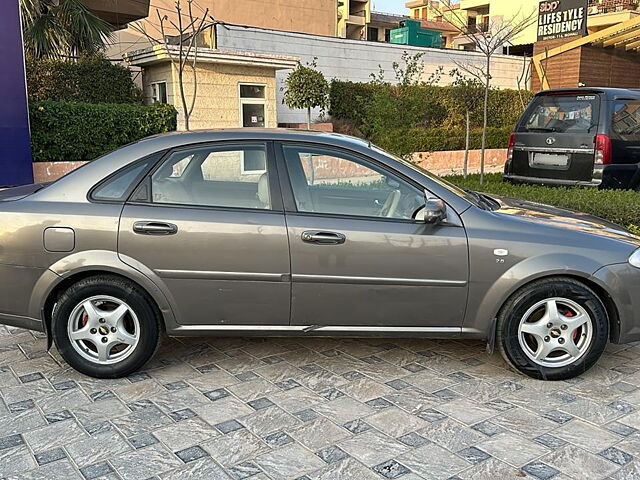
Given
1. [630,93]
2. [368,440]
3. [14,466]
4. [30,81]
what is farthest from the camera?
[30,81]

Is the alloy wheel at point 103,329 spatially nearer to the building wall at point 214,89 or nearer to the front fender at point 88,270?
the front fender at point 88,270

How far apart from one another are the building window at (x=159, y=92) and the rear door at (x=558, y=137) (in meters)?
8.30

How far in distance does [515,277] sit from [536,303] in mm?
232

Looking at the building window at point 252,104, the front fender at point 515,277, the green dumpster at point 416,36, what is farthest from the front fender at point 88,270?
the green dumpster at point 416,36

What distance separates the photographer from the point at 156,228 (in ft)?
12.1

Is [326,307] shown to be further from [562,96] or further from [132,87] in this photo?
[132,87]

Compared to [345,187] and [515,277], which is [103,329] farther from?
[515,277]

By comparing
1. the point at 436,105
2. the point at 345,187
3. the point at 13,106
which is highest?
the point at 436,105

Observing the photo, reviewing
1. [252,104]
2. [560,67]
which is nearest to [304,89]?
[252,104]

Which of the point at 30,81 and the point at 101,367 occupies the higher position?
the point at 30,81

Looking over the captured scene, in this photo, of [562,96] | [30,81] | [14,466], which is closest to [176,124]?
[30,81]

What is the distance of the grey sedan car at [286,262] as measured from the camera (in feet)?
12.1

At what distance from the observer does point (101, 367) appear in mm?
3812

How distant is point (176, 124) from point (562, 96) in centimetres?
801
